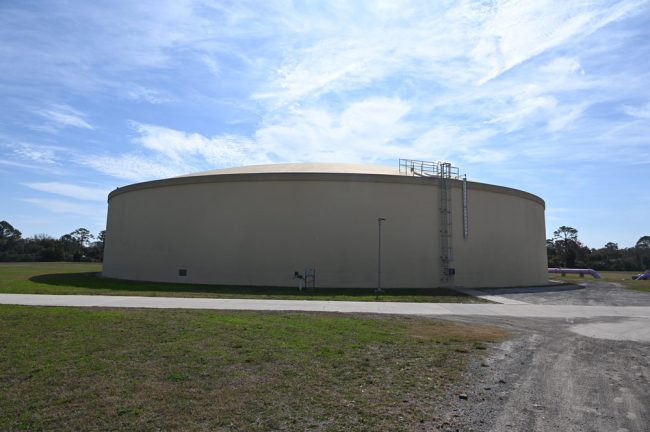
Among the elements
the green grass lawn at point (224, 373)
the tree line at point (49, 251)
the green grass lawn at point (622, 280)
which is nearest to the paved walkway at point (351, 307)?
the green grass lawn at point (224, 373)

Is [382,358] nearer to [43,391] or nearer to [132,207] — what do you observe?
[43,391]

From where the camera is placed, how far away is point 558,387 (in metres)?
6.44

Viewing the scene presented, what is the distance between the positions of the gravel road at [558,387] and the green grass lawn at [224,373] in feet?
1.21

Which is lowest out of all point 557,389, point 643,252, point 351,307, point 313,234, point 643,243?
point 557,389

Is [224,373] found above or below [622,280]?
below

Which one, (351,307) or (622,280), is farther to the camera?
(622,280)

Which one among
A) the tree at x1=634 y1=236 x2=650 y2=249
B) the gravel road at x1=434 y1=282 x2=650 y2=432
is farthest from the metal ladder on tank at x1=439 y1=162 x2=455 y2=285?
the tree at x1=634 y1=236 x2=650 y2=249

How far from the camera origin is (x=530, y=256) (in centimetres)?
3144

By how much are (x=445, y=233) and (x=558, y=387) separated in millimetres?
21102

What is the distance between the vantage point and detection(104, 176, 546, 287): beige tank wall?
25594 mm

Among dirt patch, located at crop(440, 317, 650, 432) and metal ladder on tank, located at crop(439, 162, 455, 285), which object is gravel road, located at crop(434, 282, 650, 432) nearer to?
dirt patch, located at crop(440, 317, 650, 432)

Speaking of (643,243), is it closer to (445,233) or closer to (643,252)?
(643,252)

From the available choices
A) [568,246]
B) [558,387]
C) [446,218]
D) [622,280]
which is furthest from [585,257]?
[558,387]

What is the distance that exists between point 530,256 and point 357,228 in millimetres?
13904
